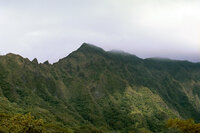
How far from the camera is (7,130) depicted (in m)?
67.1

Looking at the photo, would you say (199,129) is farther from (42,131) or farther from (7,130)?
(7,130)

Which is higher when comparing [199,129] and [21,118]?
[21,118]

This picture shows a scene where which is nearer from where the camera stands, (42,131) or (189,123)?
(42,131)

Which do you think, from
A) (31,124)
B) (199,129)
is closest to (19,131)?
(31,124)

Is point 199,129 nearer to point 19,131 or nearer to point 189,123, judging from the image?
point 189,123

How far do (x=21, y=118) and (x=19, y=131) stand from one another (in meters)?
4.89

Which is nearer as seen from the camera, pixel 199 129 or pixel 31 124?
pixel 31 124

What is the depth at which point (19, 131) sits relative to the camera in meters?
65.3

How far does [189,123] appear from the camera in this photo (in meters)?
138

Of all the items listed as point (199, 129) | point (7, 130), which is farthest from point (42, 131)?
point (199, 129)

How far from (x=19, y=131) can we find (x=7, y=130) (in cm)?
426

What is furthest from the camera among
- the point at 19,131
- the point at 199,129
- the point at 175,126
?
the point at 175,126

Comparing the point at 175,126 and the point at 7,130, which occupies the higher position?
the point at 7,130

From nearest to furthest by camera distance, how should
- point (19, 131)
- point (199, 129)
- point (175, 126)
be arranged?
1. point (19, 131)
2. point (199, 129)
3. point (175, 126)
